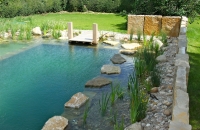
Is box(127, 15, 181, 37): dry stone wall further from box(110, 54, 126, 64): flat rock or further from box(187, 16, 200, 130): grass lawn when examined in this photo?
box(110, 54, 126, 64): flat rock

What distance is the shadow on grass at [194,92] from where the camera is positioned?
360 centimetres

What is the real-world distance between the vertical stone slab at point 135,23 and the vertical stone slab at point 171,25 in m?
0.89

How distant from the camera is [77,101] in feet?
14.9

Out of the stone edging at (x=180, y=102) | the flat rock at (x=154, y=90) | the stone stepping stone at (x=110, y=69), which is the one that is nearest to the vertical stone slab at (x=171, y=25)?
the stone stepping stone at (x=110, y=69)

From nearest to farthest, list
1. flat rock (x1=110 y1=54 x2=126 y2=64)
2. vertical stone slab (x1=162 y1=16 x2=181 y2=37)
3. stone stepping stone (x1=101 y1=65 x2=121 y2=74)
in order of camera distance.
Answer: stone stepping stone (x1=101 y1=65 x2=121 y2=74) → flat rock (x1=110 y1=54 x2=126 y2=64) → vertical stone slab (x1=162 y1=16 x2=181 y2=37)

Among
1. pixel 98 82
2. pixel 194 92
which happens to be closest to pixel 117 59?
pixel 98 82

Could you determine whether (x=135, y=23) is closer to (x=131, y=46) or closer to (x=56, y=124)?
(x=131, y=46)

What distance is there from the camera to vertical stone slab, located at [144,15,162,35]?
9734mm

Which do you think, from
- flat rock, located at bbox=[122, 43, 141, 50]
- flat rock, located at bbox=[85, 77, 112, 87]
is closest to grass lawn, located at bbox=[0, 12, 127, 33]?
flat rock, located at bbox=[122, 43, 141, 50]

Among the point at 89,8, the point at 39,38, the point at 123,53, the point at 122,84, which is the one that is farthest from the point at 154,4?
the point at 89,8

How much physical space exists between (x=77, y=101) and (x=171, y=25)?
6454mm

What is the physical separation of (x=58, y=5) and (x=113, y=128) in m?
16.3

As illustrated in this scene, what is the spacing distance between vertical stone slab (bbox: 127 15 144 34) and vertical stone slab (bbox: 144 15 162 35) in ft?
0.53

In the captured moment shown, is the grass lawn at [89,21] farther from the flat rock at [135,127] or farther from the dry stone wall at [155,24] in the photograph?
the flat rock at [135,127]
